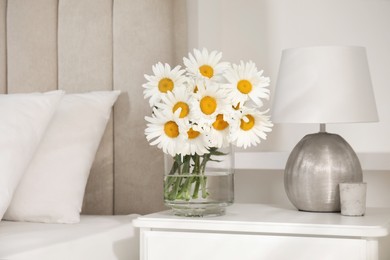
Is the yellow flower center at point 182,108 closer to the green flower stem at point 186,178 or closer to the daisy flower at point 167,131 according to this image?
the daisy flower at point 167,131

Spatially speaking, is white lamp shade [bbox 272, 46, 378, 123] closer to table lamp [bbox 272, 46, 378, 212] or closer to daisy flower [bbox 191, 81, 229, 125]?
table lamp [bbox 272, 46, 378, 212]

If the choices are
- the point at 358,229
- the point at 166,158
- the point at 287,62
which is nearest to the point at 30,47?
the point at 166,158

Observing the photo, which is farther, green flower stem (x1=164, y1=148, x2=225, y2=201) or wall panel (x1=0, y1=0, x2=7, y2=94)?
wall panel (x1=0, y1=0, x2=7, y2=94)

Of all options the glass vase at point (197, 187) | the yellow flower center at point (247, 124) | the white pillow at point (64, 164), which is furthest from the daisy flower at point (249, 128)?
the white pillow at point (64, 164)

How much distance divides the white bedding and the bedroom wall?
0.54m

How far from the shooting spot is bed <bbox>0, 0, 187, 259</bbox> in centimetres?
220

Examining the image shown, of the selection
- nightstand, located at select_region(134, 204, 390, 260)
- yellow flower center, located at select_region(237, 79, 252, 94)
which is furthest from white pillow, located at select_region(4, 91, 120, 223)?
yellow flower center, located at select_region(237, 79, 252, 94)

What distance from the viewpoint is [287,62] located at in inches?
74.0

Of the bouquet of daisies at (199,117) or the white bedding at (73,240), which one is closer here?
the white bedding at (73,240)

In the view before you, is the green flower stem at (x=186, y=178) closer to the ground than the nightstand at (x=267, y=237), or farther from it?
farther from it

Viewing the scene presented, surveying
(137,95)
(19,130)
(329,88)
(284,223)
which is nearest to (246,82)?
(329,88)

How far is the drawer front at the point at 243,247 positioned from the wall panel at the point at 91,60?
507 millimetres

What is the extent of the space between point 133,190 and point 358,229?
0.86 metres

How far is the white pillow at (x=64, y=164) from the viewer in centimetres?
200
